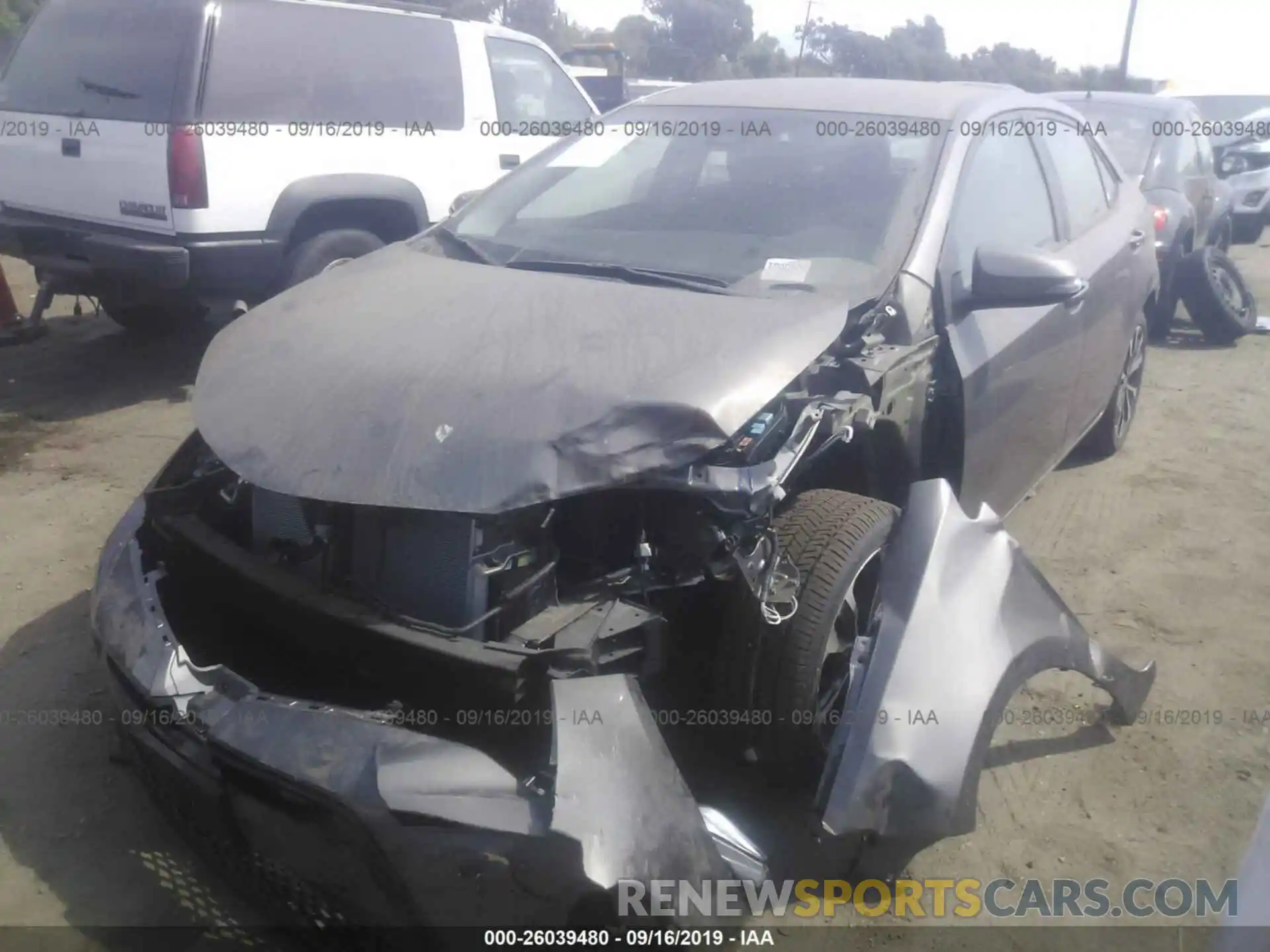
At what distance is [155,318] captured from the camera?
6.81 metres

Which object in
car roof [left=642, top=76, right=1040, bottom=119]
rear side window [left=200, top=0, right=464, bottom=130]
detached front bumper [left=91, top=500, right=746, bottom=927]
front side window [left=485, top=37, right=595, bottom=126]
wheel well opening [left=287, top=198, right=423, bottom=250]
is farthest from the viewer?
front side window [left=485, top=37, right=595, bottom=126]

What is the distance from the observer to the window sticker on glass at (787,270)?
3.01m

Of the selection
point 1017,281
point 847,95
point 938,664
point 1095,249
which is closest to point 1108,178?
point 1095,249

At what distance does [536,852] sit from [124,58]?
17.6 feet

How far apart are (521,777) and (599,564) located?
0.61 m

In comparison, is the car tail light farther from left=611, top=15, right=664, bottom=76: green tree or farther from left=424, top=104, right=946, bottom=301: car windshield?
left=611, top=15, right=664, bottom=76: green tree

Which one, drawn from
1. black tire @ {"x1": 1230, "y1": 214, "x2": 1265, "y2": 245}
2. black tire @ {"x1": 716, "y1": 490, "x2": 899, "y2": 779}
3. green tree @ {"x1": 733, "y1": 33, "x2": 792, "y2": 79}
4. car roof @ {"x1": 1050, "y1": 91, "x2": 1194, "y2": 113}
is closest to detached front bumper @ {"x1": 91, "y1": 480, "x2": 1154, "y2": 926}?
black tire @ {"x1": 716, "y1": 490, "x2": 899, "y2": 779}

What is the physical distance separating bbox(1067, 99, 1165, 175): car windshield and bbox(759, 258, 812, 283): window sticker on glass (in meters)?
5.84

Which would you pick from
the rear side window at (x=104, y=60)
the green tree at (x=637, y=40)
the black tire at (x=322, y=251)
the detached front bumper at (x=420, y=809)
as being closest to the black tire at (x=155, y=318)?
the black tire at (x=322, y=251)

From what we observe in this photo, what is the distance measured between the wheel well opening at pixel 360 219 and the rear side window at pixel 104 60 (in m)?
0.87

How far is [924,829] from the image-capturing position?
2.22 m

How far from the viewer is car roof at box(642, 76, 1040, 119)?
3.63 meters

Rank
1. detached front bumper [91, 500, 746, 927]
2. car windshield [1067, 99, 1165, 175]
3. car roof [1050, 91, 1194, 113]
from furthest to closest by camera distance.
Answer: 1. car roof [1050, 91, 1194, 113]
2. car windshield [1067, 99, 1165, 175]
3. detached front bumper [91, 500, 746, 927]

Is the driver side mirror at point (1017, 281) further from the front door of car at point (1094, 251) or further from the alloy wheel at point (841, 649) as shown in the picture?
the alloy wheel at point (841, 649)
